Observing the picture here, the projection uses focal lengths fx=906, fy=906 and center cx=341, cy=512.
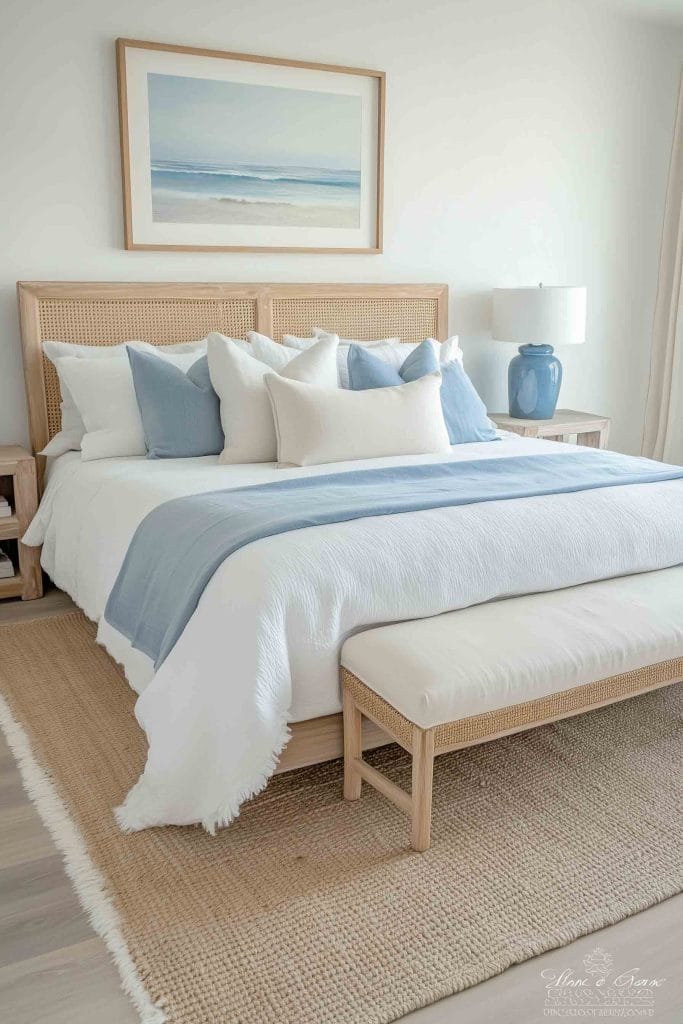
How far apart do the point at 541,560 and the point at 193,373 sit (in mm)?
1639

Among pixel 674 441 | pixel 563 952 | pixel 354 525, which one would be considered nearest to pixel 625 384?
pixel 674 441

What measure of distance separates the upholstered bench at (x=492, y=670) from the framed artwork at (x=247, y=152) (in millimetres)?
2371

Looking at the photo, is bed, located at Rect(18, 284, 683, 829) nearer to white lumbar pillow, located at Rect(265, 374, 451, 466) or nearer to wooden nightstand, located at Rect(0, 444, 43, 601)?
white lumbar pillow, located at Rect(265, 374, 451, 466)

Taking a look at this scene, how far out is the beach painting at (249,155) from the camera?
3729 mm

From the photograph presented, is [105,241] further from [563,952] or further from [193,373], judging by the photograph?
[563,952]

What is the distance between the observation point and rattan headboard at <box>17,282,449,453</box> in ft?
11.7

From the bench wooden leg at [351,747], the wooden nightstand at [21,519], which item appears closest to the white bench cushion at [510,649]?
the bench wooden leg at [351,747]

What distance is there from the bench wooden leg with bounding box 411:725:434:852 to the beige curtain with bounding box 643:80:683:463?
3938 mm

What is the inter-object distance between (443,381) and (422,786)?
2.11 m

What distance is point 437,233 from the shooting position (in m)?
4.48

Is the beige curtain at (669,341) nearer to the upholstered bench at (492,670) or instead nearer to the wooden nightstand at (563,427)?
the wooden nightstand at (563,427)

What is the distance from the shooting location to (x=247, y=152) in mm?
3887

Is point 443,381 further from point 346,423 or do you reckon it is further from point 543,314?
point 543,314

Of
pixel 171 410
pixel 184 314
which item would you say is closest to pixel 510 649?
pixel 171 410
